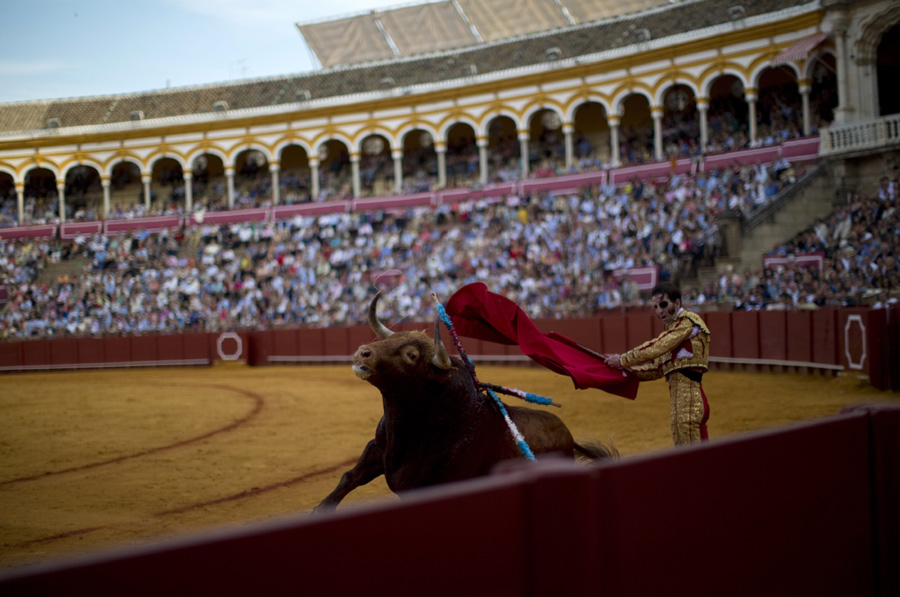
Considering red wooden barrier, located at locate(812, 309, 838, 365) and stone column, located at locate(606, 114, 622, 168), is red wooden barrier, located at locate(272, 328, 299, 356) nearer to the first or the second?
stone column, located at locate(606, 114, 622, 168)

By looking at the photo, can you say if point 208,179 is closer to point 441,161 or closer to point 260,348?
point 441,161

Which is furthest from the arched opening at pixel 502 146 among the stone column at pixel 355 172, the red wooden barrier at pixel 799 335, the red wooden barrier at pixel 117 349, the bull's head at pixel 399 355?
the bull's head at pixel 399 355

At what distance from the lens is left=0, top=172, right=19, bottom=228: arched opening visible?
3282 centimetres

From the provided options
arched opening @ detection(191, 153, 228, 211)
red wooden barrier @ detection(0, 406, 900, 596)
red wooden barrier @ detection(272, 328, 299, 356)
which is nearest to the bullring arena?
red wooden barrier @ detection(0, 406, 900, 596)

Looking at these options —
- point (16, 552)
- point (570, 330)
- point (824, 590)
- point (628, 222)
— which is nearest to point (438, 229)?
point (628, 222)

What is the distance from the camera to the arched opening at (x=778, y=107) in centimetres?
2250

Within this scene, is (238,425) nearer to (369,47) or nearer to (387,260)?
(387,260)

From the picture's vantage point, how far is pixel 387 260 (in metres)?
23.5

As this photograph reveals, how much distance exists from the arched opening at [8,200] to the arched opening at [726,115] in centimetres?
2494

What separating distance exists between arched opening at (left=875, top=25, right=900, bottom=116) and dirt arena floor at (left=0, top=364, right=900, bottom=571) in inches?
461

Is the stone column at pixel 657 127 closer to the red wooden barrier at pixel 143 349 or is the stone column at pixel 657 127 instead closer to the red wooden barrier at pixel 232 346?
the red wooden barrier at pixel 232 346

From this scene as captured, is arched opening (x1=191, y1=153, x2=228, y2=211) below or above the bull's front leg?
above

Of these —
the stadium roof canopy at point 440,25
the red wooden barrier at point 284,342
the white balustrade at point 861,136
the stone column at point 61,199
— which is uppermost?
the stadium roof canopy at point 440,25

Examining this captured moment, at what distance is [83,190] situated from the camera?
34062 mm
